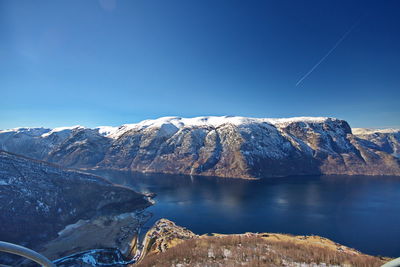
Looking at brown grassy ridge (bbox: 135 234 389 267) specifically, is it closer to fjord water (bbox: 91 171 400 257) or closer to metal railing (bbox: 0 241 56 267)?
fjord water (bbox: 91 171 400 257)

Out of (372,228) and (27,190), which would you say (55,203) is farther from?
(372,228)

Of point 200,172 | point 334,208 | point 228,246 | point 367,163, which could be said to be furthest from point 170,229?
point 367,163

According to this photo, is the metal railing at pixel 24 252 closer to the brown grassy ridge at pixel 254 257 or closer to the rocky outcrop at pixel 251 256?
the brown grassy ridge at pixel 254 257

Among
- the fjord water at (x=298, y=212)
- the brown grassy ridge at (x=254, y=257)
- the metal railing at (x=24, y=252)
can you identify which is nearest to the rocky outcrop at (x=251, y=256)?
the brown grassy ridge at (x=254, y=257)

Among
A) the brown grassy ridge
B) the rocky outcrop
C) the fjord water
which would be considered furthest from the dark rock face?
the brown grassy ridge

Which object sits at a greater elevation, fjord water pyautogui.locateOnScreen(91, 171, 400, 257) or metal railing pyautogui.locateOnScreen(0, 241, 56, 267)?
metal railing pyautogui.locateOnScreen(0, 241, 56, 267)
